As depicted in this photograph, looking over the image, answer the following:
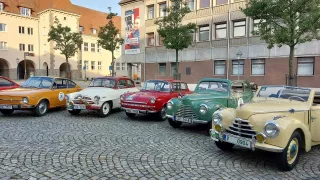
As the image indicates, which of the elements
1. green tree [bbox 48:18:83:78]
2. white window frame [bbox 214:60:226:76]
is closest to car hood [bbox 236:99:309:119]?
white window frame [bbox 214:60:226:76]

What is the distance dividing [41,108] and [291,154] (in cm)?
884

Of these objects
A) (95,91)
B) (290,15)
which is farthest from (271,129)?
(290,15)

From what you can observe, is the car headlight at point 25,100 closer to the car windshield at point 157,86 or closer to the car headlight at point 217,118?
the car windshield at point 157,86

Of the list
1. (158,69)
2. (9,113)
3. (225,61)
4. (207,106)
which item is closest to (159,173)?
(207,106)

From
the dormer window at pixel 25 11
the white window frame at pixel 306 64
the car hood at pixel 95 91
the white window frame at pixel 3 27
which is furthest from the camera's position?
the dormer window at pixel 25 11

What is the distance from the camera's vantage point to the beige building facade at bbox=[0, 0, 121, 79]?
1805 inches

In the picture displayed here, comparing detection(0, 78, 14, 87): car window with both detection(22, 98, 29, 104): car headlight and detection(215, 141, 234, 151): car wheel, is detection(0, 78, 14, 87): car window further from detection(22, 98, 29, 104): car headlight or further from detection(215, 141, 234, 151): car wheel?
detection(215, 141, 234, 151): car wheel

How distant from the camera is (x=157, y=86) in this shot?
1032 cm

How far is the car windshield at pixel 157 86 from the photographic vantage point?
33.2 feet

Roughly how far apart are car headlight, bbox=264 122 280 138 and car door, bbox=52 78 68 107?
8761mm

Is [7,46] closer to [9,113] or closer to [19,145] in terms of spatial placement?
[9,113]

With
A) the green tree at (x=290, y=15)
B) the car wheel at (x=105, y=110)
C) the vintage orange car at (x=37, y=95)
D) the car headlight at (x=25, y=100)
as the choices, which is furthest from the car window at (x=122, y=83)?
the green tree at (x=290, y=15)

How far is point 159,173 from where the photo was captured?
4.43 meters

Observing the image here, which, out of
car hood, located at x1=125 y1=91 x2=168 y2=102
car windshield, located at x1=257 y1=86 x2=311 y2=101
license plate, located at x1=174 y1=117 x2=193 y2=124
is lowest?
license plate, located at x1=174 y1=117 x2=193 y2=124
